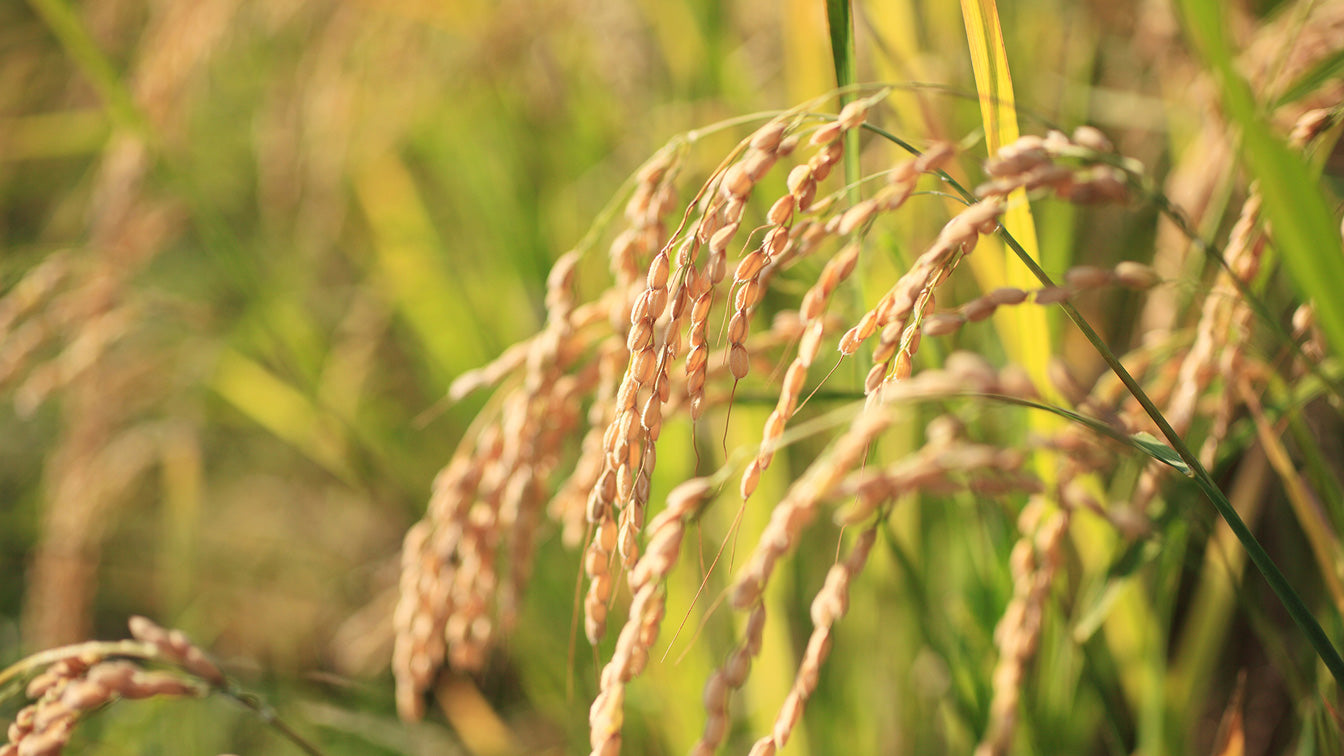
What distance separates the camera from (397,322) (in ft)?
7.45

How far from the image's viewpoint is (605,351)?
82 centimetres

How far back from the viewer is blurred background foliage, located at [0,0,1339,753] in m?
1.21

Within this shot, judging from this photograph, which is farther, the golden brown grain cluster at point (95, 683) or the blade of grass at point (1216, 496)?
the golden brown grain cluster at point (95, 683)

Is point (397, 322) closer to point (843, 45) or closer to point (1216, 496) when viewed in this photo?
point (843, 45)

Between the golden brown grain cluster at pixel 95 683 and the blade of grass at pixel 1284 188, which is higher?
the blade of grass at pixel 1284 188

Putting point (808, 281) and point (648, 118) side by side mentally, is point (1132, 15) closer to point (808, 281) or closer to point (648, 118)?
point (648, 118)

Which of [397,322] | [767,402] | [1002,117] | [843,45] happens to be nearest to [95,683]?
[767,402]

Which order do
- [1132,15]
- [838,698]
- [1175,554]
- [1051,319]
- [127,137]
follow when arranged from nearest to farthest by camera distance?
[1175,554], [1051,319], [838,698], [127,137], [1132,15]

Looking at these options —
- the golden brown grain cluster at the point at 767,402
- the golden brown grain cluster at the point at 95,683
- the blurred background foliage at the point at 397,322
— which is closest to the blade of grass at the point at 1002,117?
the golden brown grain cluster at the point at 767,402

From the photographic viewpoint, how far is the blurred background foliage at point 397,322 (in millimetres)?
1205

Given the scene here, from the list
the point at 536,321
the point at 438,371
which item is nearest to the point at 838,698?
the point at 536,321

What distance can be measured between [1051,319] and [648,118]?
1.05 meters

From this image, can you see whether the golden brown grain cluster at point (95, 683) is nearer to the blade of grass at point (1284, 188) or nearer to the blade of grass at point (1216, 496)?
the blade of grass at point (1216, 496)

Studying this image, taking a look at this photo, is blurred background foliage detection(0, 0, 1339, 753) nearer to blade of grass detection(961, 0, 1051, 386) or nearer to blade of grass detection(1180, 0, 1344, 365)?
blade of grass detection(961, 0, 1051, 386)
